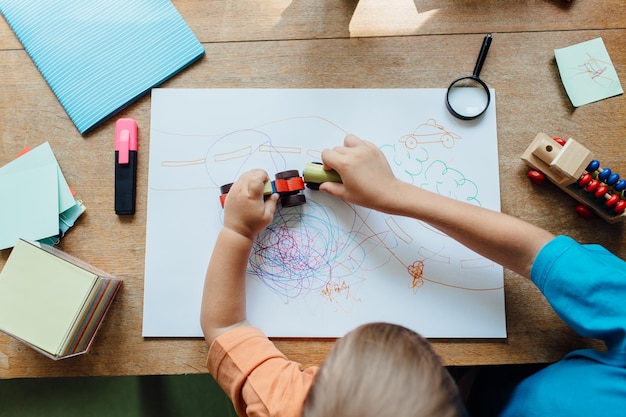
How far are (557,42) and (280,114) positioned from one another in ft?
1.47

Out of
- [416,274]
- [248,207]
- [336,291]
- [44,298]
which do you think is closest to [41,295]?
[44,298]

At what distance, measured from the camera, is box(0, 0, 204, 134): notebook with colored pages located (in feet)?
2.28

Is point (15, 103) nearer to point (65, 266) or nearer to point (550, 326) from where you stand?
point (65, 266)

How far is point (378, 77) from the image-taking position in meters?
0.71

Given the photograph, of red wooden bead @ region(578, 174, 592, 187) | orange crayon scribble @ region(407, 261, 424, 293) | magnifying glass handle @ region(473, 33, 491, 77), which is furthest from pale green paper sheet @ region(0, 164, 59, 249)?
red wooden bead @ region(578, 174, 592, 187)

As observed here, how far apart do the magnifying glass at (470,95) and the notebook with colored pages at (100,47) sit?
39cm

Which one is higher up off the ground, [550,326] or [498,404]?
[550,326]

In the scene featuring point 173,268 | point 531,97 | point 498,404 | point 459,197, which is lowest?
point 498,404

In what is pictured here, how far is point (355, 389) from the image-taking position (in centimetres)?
43

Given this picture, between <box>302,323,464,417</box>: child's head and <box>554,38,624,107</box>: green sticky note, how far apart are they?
19.3 inches

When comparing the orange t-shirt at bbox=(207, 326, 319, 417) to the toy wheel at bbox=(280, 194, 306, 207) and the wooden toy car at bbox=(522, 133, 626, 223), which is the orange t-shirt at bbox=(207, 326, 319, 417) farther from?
the wooden toy car at bbox=(522, 133, 626, 223)

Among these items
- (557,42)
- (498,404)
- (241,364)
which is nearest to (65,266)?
(241,364)

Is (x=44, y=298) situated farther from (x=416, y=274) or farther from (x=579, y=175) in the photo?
(x=579, y=175)

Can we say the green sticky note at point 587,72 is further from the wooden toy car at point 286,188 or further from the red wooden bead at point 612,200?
the wooden toy car at point 286,188
